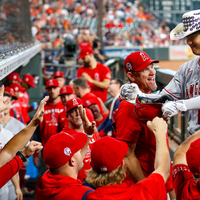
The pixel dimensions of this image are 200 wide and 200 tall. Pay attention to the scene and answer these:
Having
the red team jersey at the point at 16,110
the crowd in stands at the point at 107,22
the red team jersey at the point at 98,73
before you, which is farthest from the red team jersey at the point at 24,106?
the crowd in stands at the point at 107,22

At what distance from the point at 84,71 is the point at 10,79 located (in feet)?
5.31

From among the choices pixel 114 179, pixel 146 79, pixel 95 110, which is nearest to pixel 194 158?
pixel 114 179

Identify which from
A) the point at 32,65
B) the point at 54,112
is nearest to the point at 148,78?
the point at 54,112

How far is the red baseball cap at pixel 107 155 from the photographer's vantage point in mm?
2340

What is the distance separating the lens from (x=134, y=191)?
7.68ft

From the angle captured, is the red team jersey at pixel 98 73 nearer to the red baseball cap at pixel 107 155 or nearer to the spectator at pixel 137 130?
the spectator at pixel 137 130

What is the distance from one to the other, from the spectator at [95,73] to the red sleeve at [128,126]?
440 cm

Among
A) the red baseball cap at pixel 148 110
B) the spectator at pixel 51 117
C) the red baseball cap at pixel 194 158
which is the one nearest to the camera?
the red baseball cap at pixel 194 158

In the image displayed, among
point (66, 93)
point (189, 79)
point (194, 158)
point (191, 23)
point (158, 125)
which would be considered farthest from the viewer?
point (66, 93)

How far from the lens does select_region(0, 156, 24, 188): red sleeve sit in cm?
287

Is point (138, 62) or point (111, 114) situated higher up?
point (138, 62)

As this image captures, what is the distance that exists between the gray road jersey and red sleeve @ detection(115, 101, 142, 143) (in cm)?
34

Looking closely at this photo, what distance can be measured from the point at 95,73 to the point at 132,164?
4.79 meters

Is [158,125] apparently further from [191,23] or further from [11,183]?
[11,183]
